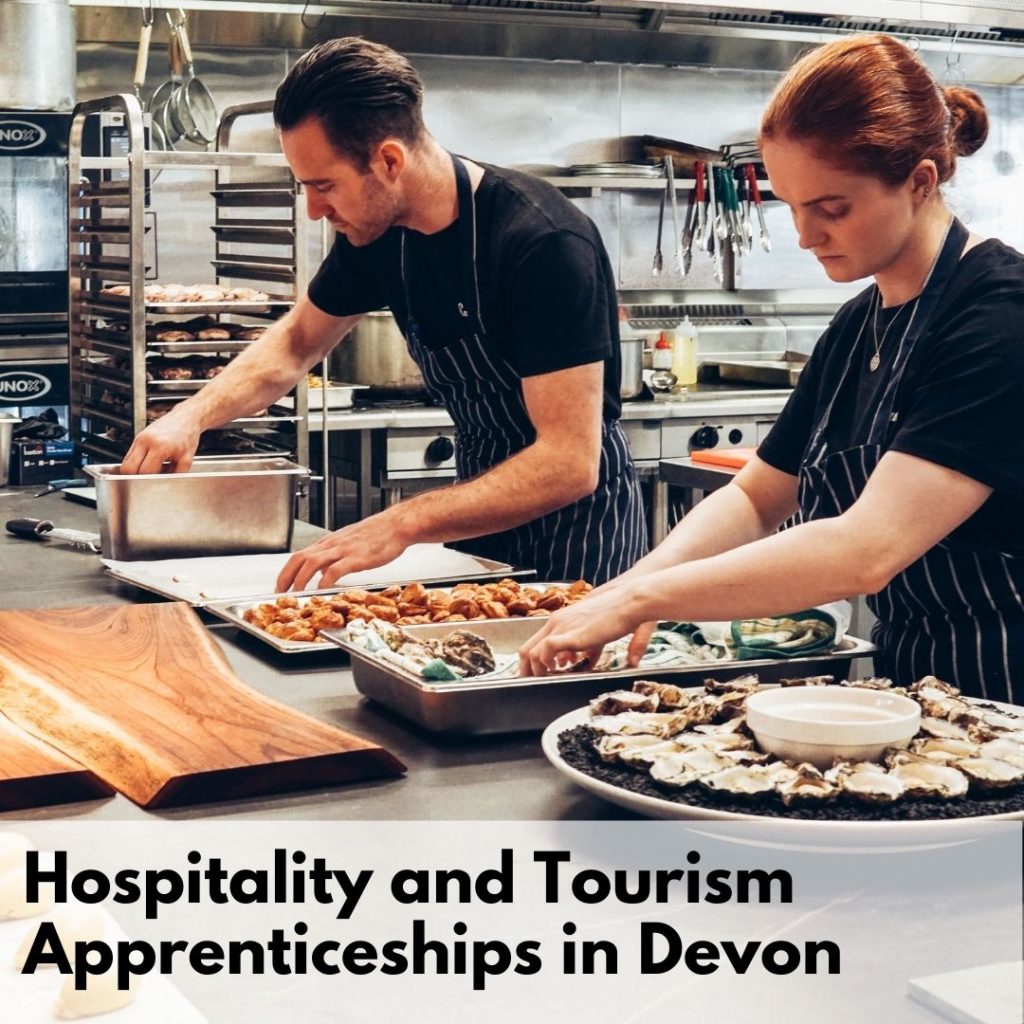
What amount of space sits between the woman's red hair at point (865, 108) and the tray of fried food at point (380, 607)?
678 millimetres

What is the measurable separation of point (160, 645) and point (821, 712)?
94 cm

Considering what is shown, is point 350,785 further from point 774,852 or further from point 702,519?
point 702,519

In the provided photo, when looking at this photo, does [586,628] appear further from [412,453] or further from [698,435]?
[698,435]

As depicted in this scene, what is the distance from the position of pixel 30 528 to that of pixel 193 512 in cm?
42

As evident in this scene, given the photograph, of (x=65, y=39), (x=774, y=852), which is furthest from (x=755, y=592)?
(x=65, y=39)

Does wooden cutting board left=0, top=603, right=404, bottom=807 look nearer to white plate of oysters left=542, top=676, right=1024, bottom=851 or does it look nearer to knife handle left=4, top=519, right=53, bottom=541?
white plate of oysters left=542, top=676, right=1024, bottom=851

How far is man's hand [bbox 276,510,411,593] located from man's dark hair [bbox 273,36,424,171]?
2.06 ft

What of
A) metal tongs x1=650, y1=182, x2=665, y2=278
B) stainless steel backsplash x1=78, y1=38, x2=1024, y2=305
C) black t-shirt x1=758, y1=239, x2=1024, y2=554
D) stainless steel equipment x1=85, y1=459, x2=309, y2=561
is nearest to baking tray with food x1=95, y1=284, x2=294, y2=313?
stainless steel equipment x1=85, y1=459, x2=309, y2=561

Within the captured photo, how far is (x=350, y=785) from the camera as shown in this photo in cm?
150

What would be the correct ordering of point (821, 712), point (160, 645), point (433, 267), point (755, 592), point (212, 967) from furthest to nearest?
point (433, 267)
point (160, 645)
point (755, 592)
point (821, 712)
point (212, 967)

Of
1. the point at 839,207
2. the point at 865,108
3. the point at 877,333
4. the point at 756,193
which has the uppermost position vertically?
the point at 756,193

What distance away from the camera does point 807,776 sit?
127 cm

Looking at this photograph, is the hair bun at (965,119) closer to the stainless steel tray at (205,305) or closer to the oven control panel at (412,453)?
the stainless steel tray at (205,305)

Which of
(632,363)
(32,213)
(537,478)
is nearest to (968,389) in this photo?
(537,478)
